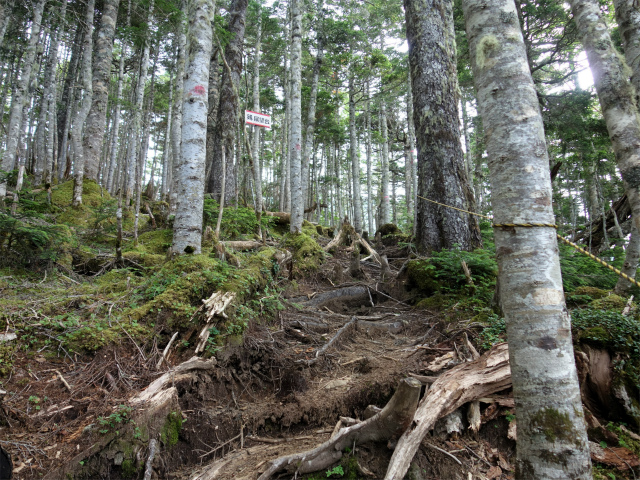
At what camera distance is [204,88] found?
16.5 feet

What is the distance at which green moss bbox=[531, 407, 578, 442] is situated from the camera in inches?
66.0

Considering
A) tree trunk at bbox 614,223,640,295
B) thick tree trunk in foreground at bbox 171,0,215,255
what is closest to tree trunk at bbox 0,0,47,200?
thick tree trunk in foreground at bbox 171,0,215,255

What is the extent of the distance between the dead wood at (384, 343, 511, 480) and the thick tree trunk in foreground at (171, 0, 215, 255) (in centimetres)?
365

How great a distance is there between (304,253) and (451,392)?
539 cm

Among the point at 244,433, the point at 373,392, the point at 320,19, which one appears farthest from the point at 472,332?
the point at 320,19

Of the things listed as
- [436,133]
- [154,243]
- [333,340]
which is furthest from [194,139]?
[436,133]

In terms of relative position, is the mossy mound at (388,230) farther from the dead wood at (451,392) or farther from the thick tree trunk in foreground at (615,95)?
the dead wood at (451,392)

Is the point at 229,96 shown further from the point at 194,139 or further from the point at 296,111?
the point at 194,139

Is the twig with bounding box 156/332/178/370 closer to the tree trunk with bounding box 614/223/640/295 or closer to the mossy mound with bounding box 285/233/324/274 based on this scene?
the mossy mound with bounding box 285/233/324/274

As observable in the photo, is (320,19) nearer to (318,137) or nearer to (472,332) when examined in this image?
(318,137)

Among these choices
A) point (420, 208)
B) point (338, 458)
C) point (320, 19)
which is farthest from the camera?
point (320, 19)

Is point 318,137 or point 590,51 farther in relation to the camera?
point 318,137

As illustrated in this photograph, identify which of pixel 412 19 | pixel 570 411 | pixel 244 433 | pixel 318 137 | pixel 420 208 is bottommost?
pixel 244 433

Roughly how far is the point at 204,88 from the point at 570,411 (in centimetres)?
563
